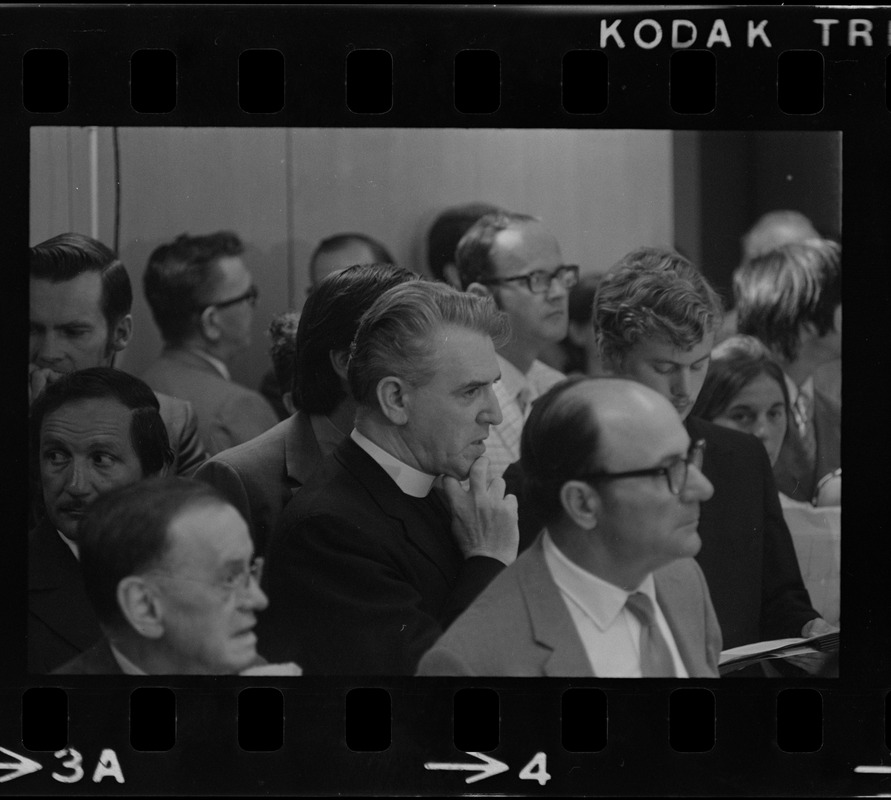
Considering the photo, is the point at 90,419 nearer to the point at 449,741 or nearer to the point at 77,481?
the point at 77,481

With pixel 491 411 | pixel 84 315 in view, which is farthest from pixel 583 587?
pixel 84 315

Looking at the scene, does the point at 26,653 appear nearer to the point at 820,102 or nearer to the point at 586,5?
the point at 586,5

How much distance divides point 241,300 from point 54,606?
760 mm

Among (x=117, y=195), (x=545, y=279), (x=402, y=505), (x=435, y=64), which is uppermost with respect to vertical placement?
(x=435, y=64)

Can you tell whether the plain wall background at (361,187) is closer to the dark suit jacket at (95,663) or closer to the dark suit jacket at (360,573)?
the dark suit jacket at (360,573)

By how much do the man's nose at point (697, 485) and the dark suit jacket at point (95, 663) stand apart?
4.12ft

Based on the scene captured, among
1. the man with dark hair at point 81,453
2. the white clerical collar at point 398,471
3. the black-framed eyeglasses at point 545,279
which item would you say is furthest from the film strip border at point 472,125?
the white clerical collar at point 398,471

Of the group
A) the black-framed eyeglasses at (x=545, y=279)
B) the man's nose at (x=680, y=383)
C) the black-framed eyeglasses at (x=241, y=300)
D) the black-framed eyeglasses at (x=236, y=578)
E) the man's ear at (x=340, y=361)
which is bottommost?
the black-framed eyeglasses at (x=236, y=578)

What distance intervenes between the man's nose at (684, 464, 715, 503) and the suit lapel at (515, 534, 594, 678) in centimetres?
33

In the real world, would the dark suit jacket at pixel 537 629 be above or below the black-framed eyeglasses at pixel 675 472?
below

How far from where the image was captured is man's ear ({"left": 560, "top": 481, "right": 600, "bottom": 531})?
282 cm

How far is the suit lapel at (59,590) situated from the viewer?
2.88 metres

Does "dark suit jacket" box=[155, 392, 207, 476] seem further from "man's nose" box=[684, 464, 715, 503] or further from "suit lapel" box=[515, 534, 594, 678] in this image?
"man's nose" box=[684, 464, 715, 503]

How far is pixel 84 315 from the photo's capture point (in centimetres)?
288
